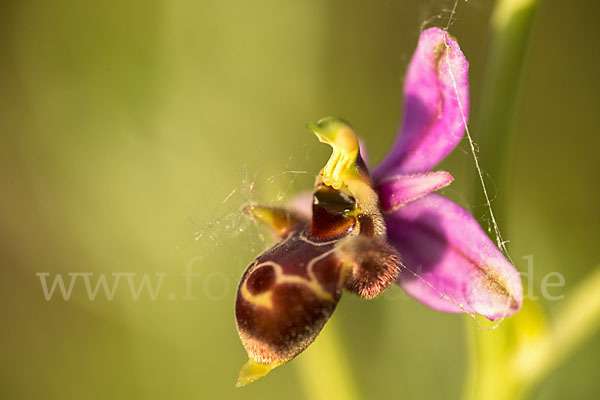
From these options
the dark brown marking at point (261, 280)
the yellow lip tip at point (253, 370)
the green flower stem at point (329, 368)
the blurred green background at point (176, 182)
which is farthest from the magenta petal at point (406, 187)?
the blurred green background at point (176, 182)

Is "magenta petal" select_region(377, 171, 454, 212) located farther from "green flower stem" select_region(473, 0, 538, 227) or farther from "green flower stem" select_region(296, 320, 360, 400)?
"green flower stem" select_region(296, 320, 360, 400)

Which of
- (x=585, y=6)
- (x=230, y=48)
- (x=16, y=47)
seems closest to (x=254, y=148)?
(x=230, y=48)

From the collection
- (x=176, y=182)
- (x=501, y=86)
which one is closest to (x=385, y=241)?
(x=501, y=86)

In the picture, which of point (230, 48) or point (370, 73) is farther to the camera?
point (230, 48)

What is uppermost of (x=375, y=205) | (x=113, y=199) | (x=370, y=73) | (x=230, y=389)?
(x=375, y=205)

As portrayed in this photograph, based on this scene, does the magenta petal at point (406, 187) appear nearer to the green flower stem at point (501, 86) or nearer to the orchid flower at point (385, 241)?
the orchid flower at point (385, 241)

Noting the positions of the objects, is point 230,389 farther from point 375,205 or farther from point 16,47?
point 375,205
